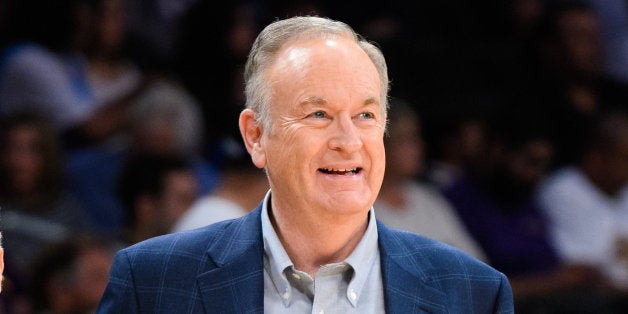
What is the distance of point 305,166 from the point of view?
269cm

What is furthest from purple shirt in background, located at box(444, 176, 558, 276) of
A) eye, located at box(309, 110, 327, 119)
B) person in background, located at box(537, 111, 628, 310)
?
eye, located at box(309, 110, 327, 119)

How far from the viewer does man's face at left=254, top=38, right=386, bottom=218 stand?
8.75ft

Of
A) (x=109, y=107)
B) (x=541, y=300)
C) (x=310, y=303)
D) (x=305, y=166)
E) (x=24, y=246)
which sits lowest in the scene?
(x=541, y=300)

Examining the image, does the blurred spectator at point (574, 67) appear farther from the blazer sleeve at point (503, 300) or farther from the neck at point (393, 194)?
the blazer sleeve at point (503, 300)

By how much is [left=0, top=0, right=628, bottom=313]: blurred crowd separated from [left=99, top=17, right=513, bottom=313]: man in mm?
1859

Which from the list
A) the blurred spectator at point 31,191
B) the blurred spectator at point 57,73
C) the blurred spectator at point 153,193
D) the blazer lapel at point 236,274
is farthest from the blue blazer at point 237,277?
the blurred spectator at point 57,73

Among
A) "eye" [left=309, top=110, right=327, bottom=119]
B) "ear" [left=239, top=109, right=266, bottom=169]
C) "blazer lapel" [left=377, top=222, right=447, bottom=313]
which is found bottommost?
"blazer lapel" [left=377, top=222, right=447, bottom=313]

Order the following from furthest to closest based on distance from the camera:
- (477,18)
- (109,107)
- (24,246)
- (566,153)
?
(477,18) < (566,153) < (109,107) < (24,246)

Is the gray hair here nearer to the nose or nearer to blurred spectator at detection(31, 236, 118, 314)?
the nose

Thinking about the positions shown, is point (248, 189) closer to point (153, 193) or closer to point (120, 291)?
point (153, 193)

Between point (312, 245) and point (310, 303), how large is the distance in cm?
14

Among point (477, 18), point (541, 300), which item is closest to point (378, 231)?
point (541, 300)

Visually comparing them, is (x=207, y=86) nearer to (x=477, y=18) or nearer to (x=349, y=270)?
(x=477, y=18)

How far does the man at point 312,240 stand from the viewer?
2676mm
